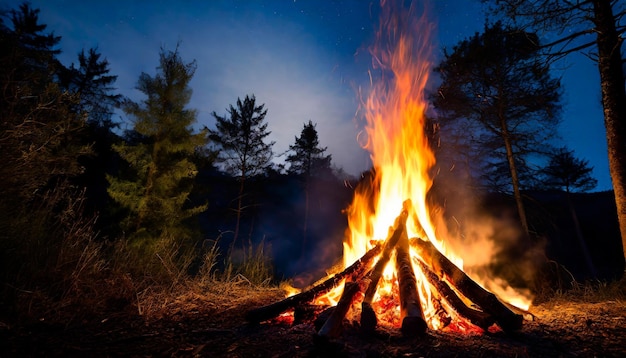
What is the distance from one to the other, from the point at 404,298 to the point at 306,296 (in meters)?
1.16

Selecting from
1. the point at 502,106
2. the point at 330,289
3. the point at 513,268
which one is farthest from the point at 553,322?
the point at 502,106

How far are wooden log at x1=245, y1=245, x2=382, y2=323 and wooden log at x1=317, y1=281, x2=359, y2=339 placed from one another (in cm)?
58

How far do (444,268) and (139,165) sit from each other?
40.9 ft

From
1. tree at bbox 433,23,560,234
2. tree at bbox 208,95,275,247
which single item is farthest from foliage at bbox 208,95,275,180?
tree at bbox 433,23,560,234

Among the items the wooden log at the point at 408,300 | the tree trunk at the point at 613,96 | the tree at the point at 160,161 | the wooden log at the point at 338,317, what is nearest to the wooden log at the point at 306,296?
the wooden log at the point at 408,300

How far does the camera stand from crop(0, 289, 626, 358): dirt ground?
2.32 metres

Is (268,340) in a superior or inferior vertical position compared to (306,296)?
inferior

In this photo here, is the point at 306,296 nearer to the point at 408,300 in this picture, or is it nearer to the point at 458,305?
the point at 408,300

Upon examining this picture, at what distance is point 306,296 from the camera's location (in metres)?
3.52

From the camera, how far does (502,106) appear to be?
1210 centimetres

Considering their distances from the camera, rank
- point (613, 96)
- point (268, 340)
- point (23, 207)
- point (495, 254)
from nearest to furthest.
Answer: point (268, 340)
point (23, 207)
point (613, 96)
point (495, 254)

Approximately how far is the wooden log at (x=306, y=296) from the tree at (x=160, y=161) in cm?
950

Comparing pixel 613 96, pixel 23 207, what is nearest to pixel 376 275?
pixel 23 207

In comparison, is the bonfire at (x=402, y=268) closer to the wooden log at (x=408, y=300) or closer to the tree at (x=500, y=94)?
the wooden log at (x=408, y=300)
